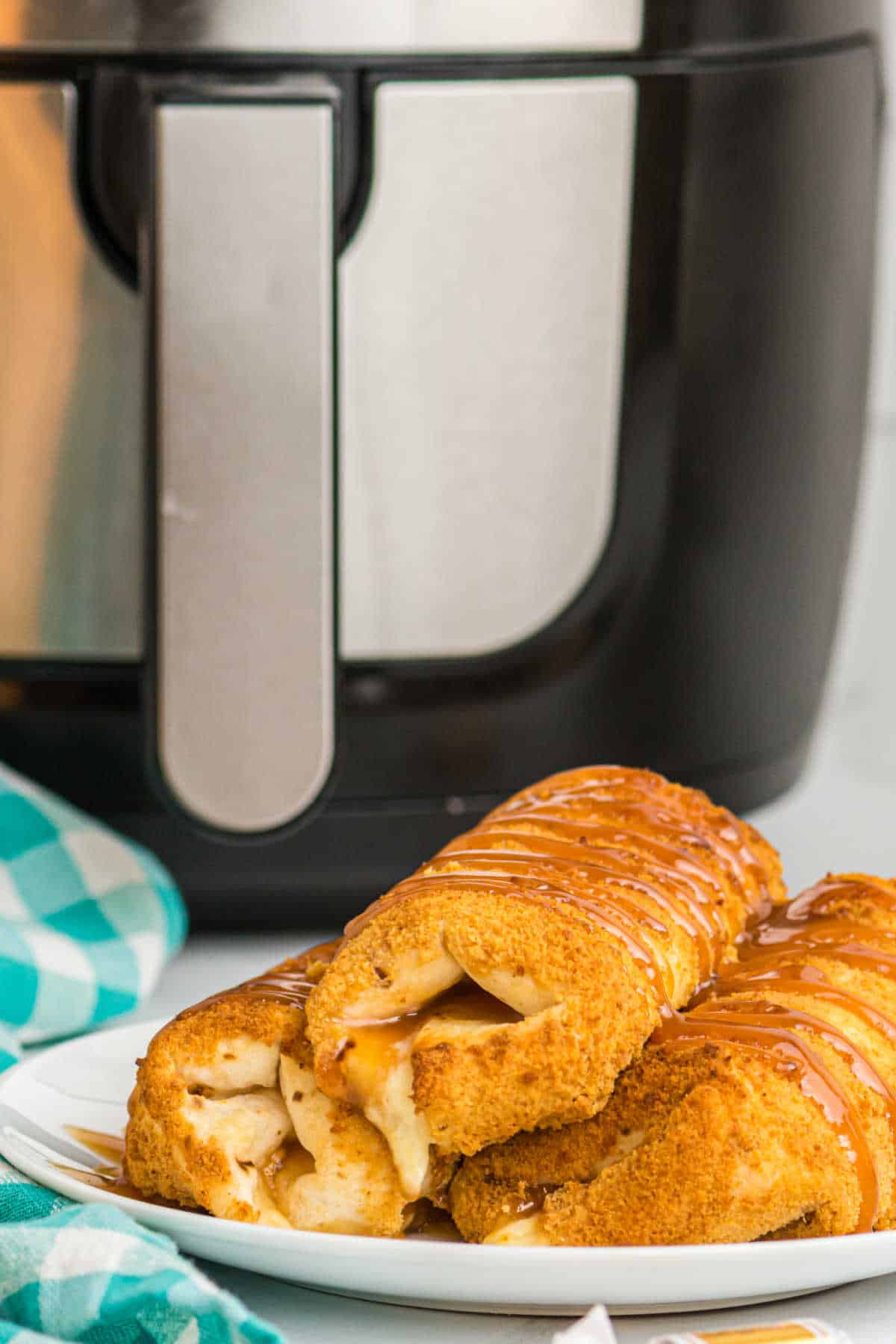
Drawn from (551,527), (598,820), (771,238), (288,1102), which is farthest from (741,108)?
(288,1102)

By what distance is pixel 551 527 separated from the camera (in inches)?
28.2

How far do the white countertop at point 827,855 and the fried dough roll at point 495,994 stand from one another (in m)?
0.04

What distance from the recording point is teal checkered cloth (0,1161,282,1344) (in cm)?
43

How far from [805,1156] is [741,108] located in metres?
0.39

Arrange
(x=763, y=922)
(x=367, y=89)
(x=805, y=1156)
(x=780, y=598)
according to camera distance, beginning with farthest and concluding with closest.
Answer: (x=780, y=598), (x=367, y=89), (x=763, y=922), (x=805, y=1156)

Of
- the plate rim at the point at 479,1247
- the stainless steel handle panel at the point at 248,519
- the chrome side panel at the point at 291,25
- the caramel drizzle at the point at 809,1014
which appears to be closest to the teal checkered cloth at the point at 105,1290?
the plate rim at the point at 479,1247

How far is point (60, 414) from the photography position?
0.69 metres

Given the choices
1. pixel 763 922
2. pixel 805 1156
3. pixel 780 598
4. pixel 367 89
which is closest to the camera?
pixel 805 1156

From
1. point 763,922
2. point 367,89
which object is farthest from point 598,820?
point 367,89

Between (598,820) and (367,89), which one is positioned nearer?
(598,820)

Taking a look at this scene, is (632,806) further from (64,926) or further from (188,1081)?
(64,926)

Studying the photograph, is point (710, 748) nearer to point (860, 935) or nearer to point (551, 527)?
point (551, 527)

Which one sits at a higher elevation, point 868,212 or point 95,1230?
point 868,212

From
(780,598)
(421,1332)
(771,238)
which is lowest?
(421,1332)
